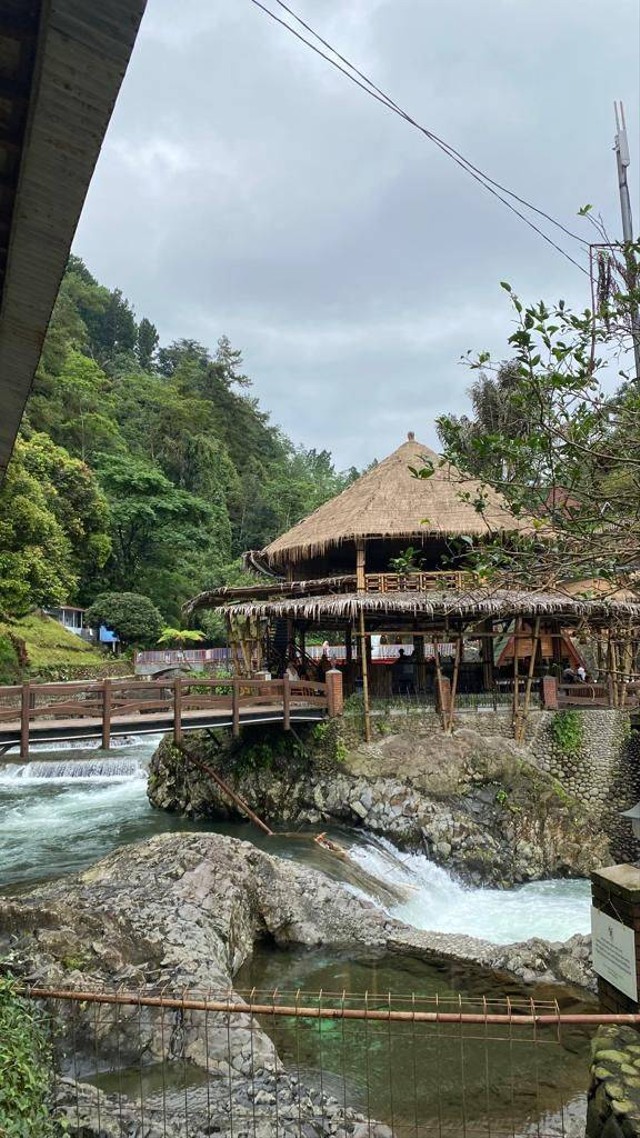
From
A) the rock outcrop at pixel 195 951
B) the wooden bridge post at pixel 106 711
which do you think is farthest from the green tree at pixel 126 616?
the rock outcrop at pixel 195 951

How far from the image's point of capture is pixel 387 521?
1605 centimetres

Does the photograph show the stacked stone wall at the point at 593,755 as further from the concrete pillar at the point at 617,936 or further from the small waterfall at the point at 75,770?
the concrete pillar at the point at 617,936

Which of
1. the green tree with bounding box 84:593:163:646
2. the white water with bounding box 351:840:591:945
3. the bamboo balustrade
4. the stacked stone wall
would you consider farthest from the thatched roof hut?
the green tree with bounding box 84:593:163:646

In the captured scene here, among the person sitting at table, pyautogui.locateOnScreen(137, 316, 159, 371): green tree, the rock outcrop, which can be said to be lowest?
the rock outcrop

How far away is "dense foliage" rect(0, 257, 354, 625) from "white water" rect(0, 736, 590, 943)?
7.23 m

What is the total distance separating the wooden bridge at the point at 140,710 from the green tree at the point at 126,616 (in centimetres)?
1832

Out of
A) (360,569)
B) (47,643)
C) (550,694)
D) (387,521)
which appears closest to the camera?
(550,694)

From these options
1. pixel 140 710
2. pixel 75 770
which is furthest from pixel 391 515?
pixel 75 770

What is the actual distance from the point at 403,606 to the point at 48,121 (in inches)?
503

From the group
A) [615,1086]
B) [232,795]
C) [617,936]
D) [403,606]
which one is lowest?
[232,795]

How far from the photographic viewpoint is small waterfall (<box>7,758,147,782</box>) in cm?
1722

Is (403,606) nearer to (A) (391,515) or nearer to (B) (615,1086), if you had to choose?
(A) (391,515)

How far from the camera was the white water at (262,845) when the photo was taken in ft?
32.5

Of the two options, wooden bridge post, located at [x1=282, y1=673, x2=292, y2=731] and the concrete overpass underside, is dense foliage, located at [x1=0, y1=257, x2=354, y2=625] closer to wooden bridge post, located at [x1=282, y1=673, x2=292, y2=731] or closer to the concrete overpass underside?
wooden bridge post, located at [x1=282, y1=673, x2=292, y2=731]
